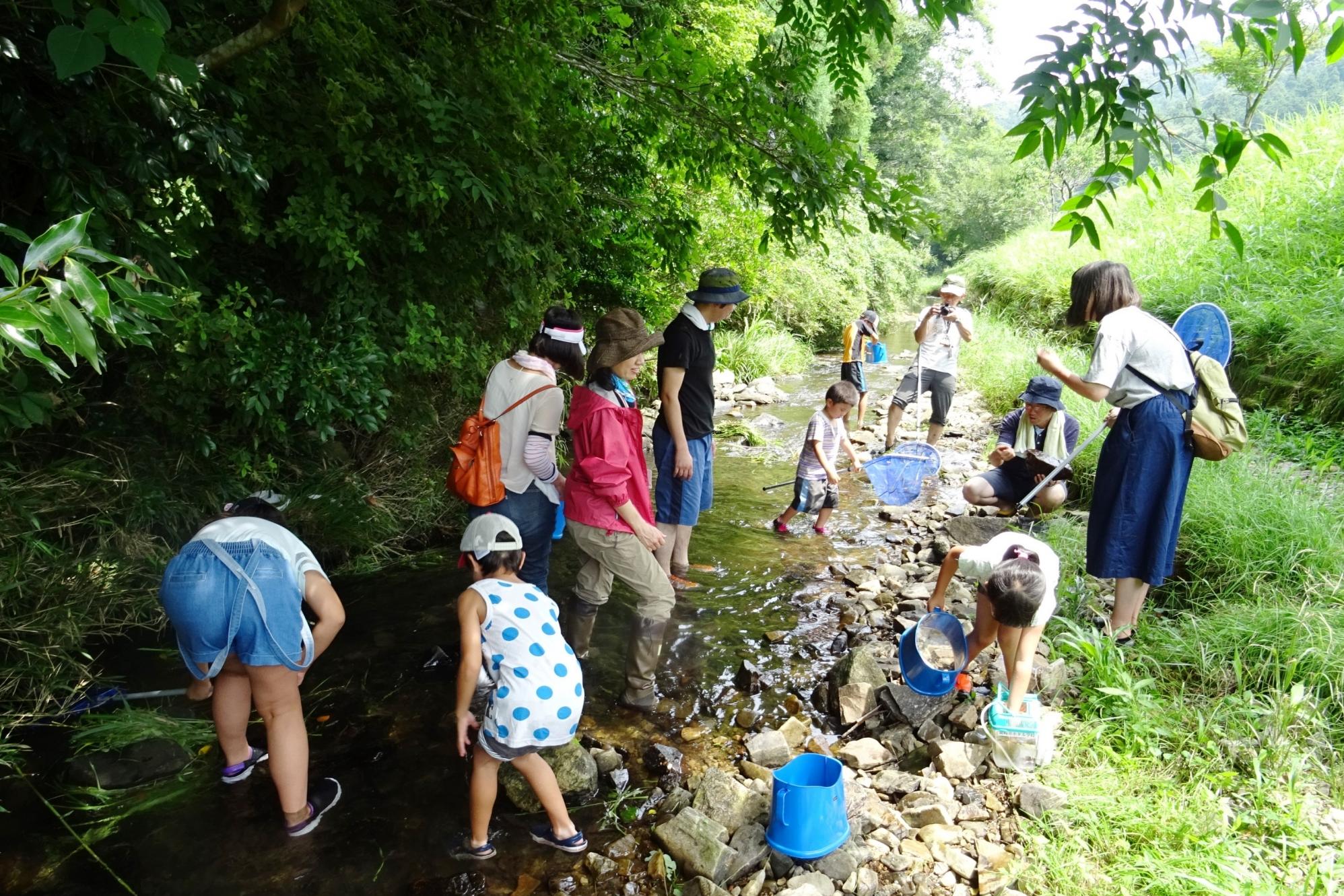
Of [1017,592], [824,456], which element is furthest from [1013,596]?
[824,456]

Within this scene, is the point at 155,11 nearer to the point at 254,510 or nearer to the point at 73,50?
the point at 73,50

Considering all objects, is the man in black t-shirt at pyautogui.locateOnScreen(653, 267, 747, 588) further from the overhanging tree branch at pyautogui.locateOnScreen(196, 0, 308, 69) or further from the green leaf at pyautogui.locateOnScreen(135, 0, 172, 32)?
the green leaf at pyautogui.locateOnScreen(135, 0, 172, 32)

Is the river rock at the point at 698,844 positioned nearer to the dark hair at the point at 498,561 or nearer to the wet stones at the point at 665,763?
the wet stones at the point at 665,763

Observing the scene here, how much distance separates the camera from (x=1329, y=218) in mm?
7137

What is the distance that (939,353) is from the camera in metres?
7.42

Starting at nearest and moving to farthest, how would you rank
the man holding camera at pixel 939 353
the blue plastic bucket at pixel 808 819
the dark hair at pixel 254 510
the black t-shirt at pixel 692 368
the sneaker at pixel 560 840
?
the blue plastic bucket at pixel 808 819 < the dark hair at pixel 254 510 < the sneaker at pixel 560 840 < the black t-shirt at pixel 692 368 < the man holding camera at pixel 939 353

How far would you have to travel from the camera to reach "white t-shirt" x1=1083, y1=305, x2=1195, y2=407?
139 inches

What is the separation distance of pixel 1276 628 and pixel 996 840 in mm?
1850

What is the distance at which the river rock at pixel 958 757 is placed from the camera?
313 cm

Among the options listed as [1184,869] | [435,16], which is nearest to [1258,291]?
[1184,869]

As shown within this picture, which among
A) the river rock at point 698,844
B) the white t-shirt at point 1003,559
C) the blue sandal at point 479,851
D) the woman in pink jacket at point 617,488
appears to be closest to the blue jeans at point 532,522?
the woman in pink jacket at point 617,488

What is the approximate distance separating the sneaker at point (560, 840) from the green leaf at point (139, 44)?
9.11ft

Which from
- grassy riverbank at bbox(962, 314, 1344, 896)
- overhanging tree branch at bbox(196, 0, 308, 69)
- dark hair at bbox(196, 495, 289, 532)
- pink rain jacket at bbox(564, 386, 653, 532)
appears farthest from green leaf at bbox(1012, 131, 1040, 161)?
dark hair at bbox(196, 495, 289, 532)

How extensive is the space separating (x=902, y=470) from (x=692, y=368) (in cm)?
212
